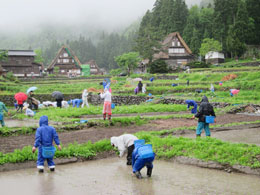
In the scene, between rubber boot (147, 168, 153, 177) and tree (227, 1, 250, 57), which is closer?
rubber boot (147, 168, 153, 177)

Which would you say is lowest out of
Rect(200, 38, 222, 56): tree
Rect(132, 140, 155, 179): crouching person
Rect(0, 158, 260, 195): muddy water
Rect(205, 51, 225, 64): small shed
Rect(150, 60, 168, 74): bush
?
Rect(0, 158, 260, 195): muddy water

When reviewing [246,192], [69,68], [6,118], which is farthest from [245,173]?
[69,68]

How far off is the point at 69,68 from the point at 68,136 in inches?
3179

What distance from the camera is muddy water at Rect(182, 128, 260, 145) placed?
1152 centimetres

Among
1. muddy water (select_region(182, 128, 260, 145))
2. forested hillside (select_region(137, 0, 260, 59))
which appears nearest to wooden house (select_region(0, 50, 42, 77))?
forested hillside (select_region(137, 0, 260, 59))

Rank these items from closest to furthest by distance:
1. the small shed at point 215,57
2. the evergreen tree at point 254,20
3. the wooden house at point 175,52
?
the evergreen tree at point 254,20
the small shed at point 215,57
the wooden house at point 175,52

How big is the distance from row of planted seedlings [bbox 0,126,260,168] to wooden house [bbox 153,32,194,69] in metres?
59.4

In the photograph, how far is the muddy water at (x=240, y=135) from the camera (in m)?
11.5

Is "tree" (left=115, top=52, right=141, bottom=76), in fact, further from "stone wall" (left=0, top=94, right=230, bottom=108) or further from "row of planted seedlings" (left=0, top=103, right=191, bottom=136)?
"row of planted seedlings" (left=0, top=103, right=191, bottom=136)

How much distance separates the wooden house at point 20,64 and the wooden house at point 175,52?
100 ft

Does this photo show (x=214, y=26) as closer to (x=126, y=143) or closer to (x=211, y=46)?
(x=211, y=46)

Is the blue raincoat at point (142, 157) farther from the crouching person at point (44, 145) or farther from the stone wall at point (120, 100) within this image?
the stone wall at point (120, 100)

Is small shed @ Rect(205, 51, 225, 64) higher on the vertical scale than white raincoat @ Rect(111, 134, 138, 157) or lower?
higher

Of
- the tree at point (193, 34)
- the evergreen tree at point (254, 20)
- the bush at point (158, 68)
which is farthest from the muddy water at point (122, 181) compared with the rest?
the tree at point (193, 34)
